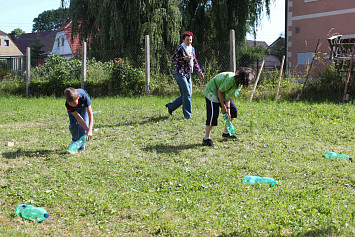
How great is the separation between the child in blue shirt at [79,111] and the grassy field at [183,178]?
391mm

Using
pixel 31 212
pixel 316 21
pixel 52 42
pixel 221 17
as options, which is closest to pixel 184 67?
pixel 31 212

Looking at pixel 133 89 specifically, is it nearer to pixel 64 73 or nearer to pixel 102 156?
pixel 64 73

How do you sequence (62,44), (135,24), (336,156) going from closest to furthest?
(336,156) < (135,24) < (62,44)

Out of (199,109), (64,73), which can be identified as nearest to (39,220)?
(199,109)

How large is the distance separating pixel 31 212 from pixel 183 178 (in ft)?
6.02

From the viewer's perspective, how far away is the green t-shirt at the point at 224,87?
5.76m

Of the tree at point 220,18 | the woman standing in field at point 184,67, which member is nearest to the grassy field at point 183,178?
the woman standing in field at point 184,67

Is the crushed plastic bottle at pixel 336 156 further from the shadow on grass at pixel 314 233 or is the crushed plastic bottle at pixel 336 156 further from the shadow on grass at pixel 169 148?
the shadow on grass at pixel 314 233

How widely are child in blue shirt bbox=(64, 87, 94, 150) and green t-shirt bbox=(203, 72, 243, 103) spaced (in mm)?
1982

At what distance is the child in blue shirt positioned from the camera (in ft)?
17.0

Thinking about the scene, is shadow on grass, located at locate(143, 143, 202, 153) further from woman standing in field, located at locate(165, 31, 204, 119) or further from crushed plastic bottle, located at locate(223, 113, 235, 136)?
woman standing in field, located at locate(165, 31, 204, 119)

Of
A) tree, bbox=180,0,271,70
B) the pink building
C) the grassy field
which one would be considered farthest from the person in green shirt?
the pink building

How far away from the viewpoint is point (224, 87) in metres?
5.78

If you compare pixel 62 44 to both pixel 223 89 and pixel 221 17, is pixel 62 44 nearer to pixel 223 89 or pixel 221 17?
pixel 221 17
